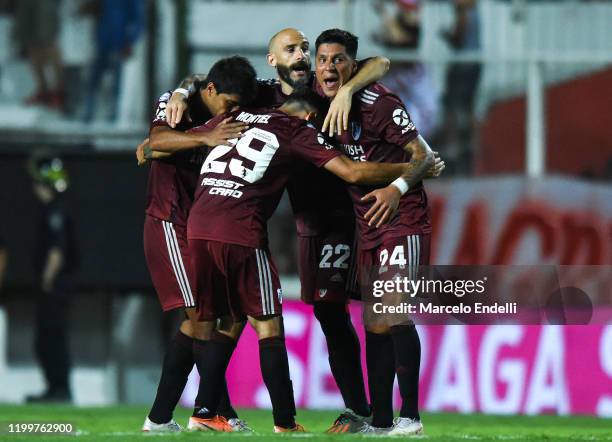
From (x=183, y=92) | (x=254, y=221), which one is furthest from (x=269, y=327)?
(x=183, y=92)

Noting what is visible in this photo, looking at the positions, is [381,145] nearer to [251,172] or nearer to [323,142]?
[323,142]

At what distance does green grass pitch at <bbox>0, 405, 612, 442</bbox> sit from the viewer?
8211 millimetres

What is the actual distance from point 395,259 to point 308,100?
973 mm

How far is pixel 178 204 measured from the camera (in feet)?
29.6

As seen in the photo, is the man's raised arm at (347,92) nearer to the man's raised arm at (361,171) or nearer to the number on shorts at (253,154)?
the man's raised arm at (361,171)

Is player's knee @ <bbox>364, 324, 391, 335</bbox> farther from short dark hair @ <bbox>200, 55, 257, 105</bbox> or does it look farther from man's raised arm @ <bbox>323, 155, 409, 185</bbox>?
short dark hair @ <bbox>200, 55, 257, 105</bbox>

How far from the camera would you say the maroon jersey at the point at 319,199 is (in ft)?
29.4

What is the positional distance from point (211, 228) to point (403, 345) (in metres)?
1.12

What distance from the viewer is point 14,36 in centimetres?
1518

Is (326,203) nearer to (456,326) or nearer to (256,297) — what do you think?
(256,297)

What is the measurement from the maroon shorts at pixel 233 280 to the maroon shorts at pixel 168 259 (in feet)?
1.81

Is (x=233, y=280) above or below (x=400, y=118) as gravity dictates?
below

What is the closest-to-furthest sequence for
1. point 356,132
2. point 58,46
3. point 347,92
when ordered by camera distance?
point 347,92 → point 356,132 → point 58,46

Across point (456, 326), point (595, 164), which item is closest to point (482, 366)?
point (456, 326)
